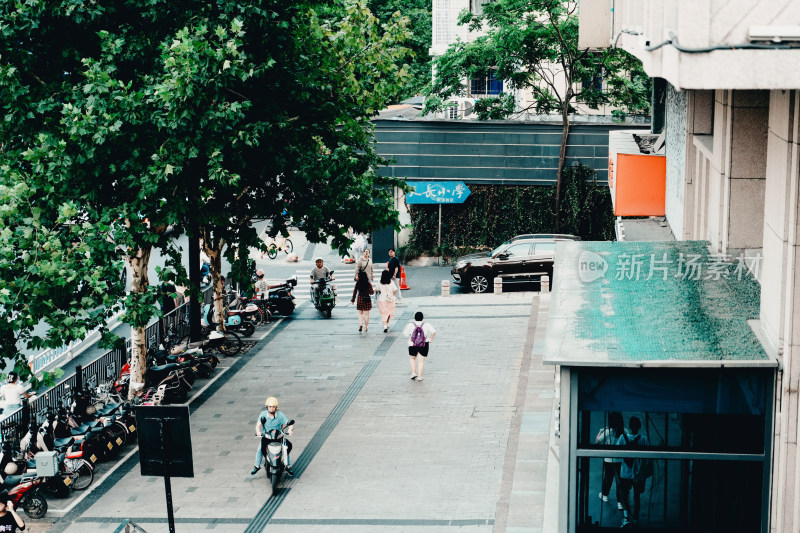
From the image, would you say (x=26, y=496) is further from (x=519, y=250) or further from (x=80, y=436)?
(x=519, y=250)

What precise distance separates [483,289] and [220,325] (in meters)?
8.84

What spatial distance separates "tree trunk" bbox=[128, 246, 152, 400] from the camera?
18.2 meters

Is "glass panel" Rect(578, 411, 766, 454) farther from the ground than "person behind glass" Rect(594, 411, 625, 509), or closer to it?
farther from the ground

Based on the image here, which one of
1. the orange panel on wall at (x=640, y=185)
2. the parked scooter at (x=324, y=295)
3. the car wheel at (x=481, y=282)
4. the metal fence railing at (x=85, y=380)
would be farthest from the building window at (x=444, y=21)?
the orange panel on wall at (x=640, y=185)

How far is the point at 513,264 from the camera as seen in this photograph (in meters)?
28.4

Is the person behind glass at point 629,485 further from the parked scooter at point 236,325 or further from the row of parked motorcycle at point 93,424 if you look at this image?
the parked scooter at point 236,325

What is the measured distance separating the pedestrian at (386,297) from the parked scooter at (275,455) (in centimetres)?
873

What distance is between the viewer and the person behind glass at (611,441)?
31.8 ft

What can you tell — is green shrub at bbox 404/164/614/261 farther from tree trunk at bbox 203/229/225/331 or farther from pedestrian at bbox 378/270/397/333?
tree trunk at bbox 203/229/225/331

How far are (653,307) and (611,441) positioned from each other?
141 centimetres

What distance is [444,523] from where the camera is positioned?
12633mm

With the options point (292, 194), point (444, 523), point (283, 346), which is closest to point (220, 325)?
point (283, 346)

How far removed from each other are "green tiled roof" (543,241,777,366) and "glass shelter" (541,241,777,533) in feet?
0.06

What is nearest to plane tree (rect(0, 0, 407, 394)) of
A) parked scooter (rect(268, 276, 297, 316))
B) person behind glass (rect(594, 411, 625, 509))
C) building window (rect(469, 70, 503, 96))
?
parked scooter (rect(268, 276, 297, 316))
